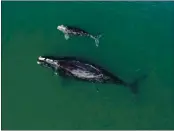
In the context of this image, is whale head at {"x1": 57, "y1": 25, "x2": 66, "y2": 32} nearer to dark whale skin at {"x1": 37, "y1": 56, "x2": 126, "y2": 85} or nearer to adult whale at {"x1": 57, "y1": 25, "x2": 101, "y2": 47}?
adult whale at {"x1": 57, "y1": 25, "x2": 101, "y2": 47}

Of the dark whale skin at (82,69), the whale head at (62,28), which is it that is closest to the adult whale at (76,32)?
the whale head at (62,28)

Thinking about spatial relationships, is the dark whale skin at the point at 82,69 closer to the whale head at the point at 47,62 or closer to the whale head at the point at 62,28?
the whale head at the point at 47,62

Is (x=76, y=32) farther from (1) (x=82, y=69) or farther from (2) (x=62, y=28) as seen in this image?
(1) (x=82, y=69)

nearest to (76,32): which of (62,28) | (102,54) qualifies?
(62,28)

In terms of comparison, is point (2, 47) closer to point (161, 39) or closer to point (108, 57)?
point (108, 57)

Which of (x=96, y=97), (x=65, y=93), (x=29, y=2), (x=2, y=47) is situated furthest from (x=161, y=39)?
(x=2, y=47)
